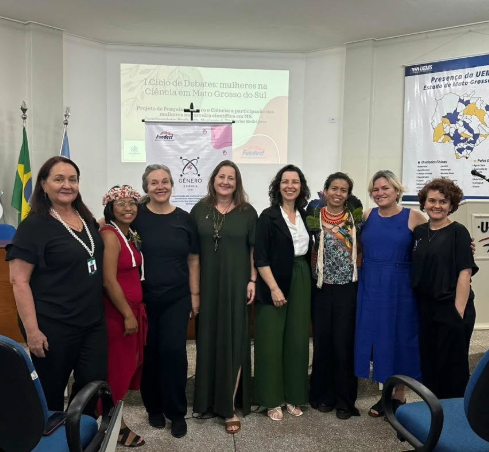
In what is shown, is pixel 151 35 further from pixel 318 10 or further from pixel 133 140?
pixel 318 10

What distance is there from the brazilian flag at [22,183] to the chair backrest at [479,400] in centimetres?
444

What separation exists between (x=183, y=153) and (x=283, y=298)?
2882 millimetres

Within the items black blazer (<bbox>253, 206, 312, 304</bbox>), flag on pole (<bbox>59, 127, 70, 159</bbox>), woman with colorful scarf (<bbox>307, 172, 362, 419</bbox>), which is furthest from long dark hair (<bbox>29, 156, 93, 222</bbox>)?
flag on pole (<bbox>59, 127, 70, 159</bbox>)

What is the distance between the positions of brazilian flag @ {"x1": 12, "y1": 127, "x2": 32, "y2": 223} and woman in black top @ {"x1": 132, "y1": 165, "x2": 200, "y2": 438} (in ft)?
9.24

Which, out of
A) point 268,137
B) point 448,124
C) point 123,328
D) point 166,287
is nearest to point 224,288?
point 166,287

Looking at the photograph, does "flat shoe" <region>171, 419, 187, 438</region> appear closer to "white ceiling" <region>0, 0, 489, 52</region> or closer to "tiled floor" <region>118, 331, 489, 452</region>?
"tiled floor" <region>118, 331, 489, 452</region>

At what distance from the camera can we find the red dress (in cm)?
213

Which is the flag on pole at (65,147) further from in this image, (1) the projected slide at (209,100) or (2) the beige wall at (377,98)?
(2) the beige wall at (377,98)

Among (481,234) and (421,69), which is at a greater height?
(421,69)

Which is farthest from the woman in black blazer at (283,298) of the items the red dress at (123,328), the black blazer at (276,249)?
the red dress at (123,328)

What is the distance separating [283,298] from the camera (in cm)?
242

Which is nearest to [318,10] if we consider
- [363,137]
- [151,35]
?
[363,137]

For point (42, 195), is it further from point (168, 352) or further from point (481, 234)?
point (481, 234)

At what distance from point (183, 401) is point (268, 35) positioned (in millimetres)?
4134
